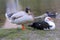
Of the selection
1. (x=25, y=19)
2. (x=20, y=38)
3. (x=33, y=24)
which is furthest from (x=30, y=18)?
(x=20, y=38)

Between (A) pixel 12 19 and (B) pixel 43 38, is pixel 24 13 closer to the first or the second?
(A) pixel 12 19

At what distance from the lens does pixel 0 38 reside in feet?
16.6

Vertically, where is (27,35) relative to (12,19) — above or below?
below

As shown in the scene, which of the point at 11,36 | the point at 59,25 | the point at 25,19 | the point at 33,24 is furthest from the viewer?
the point at 59,25

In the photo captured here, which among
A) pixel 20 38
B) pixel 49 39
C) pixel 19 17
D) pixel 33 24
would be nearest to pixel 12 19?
pixel 19 17

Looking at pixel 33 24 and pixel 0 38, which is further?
pixel 33 24

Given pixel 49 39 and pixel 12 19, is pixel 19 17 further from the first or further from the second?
pixel 49 39

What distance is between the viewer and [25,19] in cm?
582

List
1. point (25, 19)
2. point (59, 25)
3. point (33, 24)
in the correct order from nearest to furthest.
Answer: point (25, 19)
point (33, 24)
point (59, 25)

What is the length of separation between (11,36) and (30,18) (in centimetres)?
88

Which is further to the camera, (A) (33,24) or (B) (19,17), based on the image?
(A) (33,24)

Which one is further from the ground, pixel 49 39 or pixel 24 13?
pixel 24 13

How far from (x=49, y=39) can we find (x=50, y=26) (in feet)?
4.16

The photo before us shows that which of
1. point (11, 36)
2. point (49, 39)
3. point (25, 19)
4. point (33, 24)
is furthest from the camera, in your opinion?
point (33, 24)
